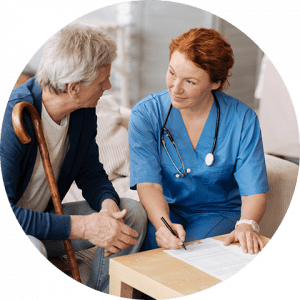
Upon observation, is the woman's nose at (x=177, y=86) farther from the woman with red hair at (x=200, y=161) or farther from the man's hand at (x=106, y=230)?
the man's hand at (x=106, y=230)

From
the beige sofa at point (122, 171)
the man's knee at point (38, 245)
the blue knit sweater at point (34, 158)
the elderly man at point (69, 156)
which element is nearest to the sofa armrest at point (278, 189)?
the beige sofa at point (122, 171)

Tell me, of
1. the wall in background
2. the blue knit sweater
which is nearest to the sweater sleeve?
the blue knit sweater

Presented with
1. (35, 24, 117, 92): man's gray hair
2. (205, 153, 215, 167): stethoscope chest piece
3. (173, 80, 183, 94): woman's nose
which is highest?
(35, 24, 117, 92): man's gray hair

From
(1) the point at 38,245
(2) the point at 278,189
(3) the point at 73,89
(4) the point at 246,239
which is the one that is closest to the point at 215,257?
(4) the point at 246,239

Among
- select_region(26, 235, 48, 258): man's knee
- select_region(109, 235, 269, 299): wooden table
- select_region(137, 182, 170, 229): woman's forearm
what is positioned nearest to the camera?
select_region(109, 235, 269, 299): wooden table

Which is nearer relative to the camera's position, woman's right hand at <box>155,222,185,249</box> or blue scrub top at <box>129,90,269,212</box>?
woman's right hand at <box>155,222,185,249</box>

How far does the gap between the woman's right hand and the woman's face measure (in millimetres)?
379

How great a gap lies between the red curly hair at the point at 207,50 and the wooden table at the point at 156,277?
571mm

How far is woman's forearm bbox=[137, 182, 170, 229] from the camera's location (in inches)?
50.3

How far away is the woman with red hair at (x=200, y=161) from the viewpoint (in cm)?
129

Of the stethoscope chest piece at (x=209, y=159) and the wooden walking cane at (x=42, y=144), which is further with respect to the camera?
the stethoscope chest piece at (x=209, y=159)

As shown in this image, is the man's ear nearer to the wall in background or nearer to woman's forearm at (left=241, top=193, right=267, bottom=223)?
the wall in background

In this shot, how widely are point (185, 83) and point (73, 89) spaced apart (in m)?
0.33

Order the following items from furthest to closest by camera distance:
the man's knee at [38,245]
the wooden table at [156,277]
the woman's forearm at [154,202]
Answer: the woman's forearm at [154,202] → the man's knee at [38,245] → the wooden table at [156,277]
